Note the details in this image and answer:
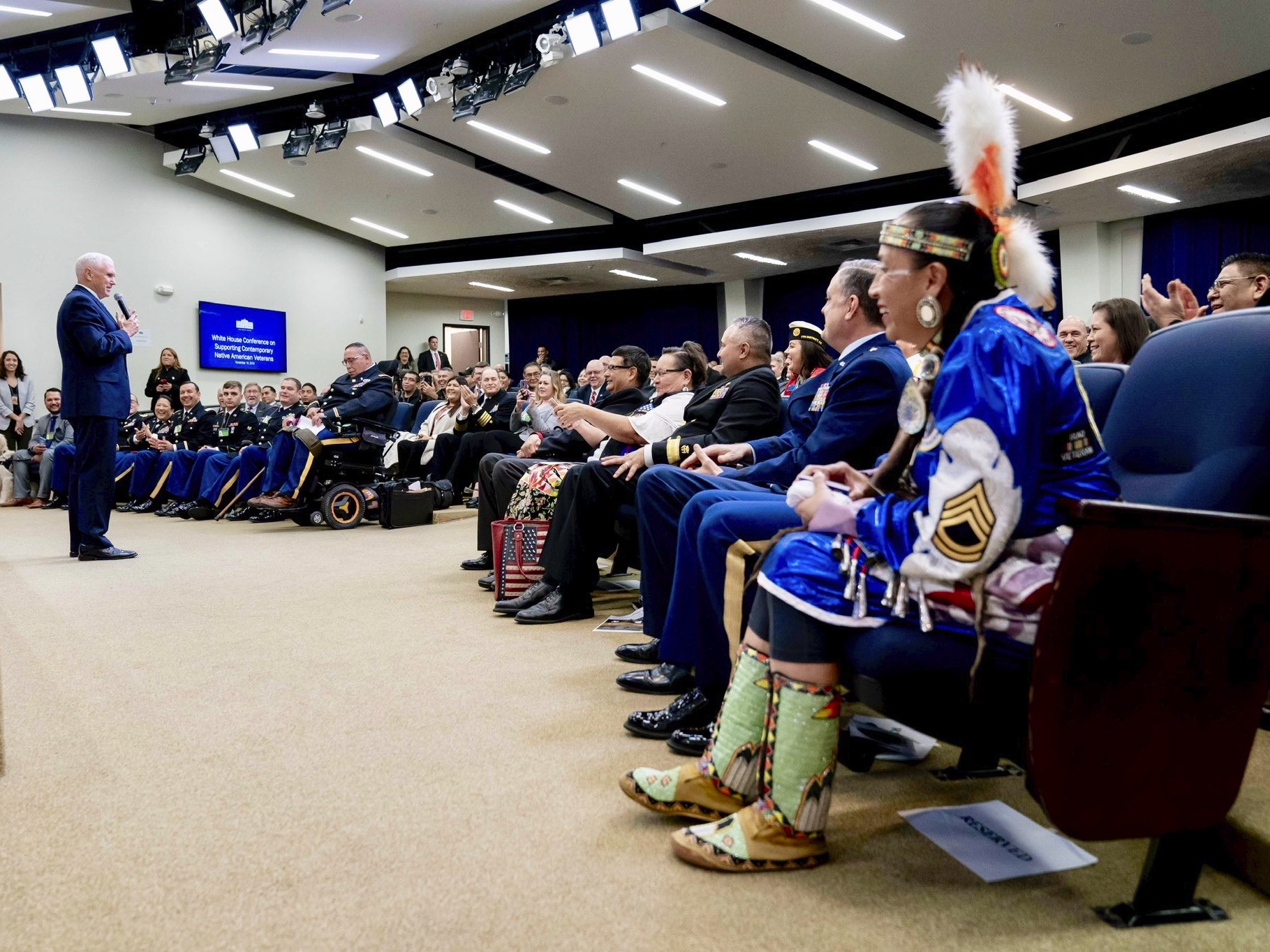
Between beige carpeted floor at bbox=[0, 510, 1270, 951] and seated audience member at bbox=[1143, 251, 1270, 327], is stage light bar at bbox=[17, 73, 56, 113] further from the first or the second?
seated audience member at bbox=[1143, 251, 1270, 327]

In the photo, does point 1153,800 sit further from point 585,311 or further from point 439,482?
point 585,311

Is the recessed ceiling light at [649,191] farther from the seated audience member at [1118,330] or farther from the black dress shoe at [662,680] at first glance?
the black dress shoe at [662,680]

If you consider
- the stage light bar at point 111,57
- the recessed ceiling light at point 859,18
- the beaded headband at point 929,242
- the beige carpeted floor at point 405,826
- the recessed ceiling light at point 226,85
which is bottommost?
the beige carpeted floor at point 405,826

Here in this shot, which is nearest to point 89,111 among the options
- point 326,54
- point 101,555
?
point 326,54

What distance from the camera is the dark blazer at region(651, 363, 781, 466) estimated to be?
2668mm

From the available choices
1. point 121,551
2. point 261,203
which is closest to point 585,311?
point 261,203

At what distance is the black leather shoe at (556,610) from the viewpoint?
300cm

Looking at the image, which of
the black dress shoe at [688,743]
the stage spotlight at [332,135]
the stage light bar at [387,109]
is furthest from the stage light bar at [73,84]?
the black dress shoe at [688,743]

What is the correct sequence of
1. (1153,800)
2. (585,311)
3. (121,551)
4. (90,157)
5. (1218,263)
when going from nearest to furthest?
(1153,800) → (121,551) → (1218,263) → (90,157) → (585,311)

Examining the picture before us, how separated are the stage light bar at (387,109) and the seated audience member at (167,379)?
3.51 meters

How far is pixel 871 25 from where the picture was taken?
20.5 ft

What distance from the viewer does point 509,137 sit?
8.98 m

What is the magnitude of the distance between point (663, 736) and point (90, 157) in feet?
35.6

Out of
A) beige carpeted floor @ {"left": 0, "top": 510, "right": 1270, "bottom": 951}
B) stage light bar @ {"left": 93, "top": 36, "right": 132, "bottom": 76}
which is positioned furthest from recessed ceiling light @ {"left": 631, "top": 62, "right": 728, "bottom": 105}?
beige carpeted floor @ {"left": 0, "top": 510, "right": 1270, "bottom": 951}
